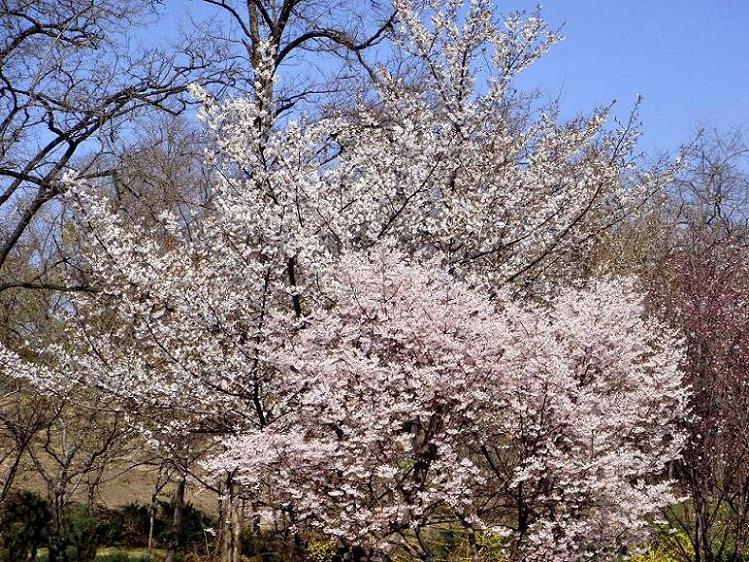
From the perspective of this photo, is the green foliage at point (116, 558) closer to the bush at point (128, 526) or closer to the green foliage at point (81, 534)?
the green foliage at point (81, 534)

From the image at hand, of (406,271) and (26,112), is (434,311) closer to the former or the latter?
(406,271)

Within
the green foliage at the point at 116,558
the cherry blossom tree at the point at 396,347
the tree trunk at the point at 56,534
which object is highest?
the cherry blossom tree at the point at 396,347

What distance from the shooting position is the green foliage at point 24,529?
8773 mm

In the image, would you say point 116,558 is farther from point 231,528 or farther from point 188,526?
point 188,526

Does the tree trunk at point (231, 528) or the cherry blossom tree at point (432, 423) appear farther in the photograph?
the tree trunk at point (231, 528)

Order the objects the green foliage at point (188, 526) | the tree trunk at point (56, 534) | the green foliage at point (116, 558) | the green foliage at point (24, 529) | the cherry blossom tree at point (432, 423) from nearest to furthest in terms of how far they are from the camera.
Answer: the cherry blossom tree at point (432, 423) → the tree trunk at point (56, 534) → the green foliage at point (24, 529) → the green foliage at point (116, 558) → the green foliage at point (188, 526)

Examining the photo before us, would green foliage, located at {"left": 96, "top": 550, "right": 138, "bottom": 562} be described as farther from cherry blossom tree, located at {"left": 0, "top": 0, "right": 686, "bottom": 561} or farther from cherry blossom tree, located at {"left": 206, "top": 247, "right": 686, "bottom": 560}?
cherry blossom tree, located at {"left": 206, "top": 247, "right": 686, "bottom": 560}

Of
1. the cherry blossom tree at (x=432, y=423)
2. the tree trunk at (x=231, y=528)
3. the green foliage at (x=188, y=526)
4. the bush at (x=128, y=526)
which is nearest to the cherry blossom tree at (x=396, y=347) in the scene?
the cherry blossom tree at (x=432, y=423)

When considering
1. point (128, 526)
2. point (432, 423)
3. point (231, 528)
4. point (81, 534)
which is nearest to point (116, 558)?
point (81, 534)

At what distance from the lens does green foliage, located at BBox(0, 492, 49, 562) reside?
28.8 feet

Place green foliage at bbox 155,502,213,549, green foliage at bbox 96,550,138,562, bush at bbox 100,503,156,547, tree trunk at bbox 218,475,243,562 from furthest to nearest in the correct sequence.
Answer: green foliage at bbox 155,502,213,549
bush at bbox 100,503,156,547
green foliage at bbox 96,550,138,562
tree trunk at bbox 218,475,243,562

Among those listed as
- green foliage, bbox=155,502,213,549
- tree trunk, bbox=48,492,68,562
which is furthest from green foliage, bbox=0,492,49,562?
green foliage, bbox=155,502,213,549

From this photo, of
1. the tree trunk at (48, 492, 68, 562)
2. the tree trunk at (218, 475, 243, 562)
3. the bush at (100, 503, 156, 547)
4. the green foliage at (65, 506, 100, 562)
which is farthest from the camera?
the bush at (100, 503, 156, 547)

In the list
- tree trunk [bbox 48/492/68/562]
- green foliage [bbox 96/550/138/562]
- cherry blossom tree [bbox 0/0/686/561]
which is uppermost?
cherry blossom tree [bbox 0/0/686/561]
